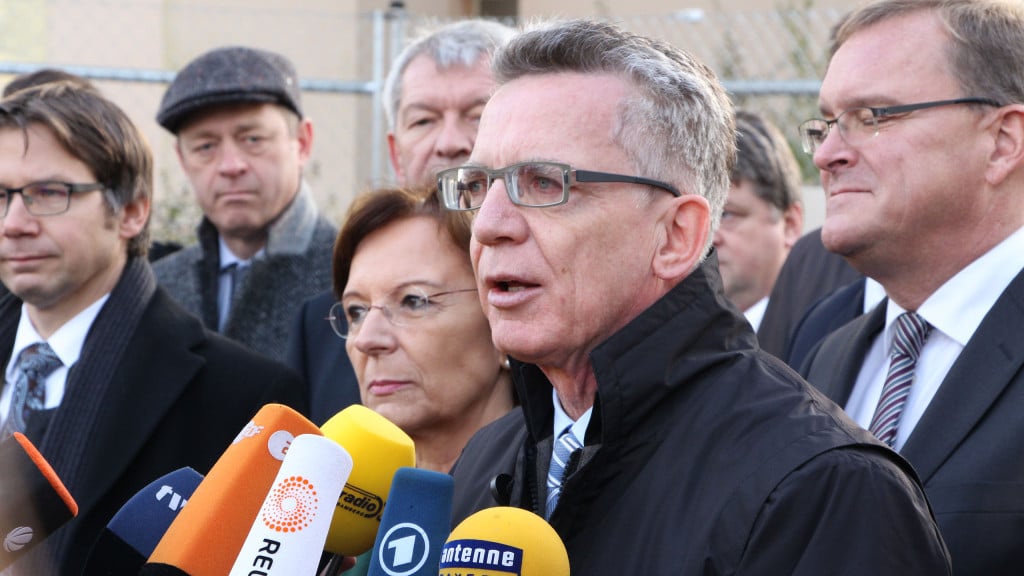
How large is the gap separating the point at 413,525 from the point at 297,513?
32 cm

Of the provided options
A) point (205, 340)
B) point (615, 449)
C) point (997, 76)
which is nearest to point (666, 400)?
point (615, 449)

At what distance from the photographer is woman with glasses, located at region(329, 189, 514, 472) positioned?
356 cm

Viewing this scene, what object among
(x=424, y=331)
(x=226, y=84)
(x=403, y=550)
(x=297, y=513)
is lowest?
(x=403, y=550)

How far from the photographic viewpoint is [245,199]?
5195 mm

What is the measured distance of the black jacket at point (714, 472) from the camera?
2.07 metres

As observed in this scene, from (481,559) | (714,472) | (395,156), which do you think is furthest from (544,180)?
(395,156)

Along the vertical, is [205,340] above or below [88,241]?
below

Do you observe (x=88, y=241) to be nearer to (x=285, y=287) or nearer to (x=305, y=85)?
(x=285, y=287)

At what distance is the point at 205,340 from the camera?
167 inches

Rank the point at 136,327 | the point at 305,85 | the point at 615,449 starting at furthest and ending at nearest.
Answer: the point at 305,85, the point at 136,327, the point at 615,449

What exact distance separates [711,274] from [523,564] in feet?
2.35

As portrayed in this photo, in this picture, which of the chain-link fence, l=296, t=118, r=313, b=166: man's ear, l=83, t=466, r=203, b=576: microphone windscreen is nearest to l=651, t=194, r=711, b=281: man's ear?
l=83, t=466, r=203, b=576: microphone windscreen

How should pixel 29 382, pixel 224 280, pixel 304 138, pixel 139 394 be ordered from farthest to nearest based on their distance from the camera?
pixel 304 138
pixel 224 280
pixel 29 382
pixel 139 394

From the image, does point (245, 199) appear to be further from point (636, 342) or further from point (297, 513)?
point (297, 513)
